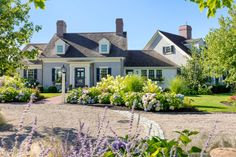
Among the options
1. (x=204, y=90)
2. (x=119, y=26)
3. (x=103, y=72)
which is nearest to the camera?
(x=204, y=90)

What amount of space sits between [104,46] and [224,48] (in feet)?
44.0

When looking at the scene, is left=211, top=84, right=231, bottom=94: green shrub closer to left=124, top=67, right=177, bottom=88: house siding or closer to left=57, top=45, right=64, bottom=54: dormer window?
Result: left=124, top=67, right=177, bottom=88: house siding

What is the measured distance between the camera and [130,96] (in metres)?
17.5

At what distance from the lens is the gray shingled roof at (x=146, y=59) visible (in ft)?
124

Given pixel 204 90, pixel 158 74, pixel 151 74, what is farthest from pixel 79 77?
pixel 204 90

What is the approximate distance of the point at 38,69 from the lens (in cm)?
3834

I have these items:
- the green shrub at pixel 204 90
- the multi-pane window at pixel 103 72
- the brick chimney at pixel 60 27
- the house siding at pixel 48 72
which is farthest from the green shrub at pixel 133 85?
→ the brick chimney at pixel 60 27

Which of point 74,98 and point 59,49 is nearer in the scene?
point 74,98

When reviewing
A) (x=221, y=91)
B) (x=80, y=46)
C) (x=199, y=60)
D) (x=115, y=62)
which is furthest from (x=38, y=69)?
(x=221, y=91)

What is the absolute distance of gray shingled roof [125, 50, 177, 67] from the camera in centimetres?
3794

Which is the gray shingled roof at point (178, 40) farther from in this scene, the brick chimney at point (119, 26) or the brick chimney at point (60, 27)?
the brick chimney at point (60, 27)

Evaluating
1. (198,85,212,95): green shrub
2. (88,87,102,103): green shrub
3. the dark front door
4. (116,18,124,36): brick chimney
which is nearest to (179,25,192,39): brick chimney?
(116,18,124,36): brick chimney

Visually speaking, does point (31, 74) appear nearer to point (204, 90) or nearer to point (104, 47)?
point (104, 47)

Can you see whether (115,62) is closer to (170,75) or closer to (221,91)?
(170,75)
